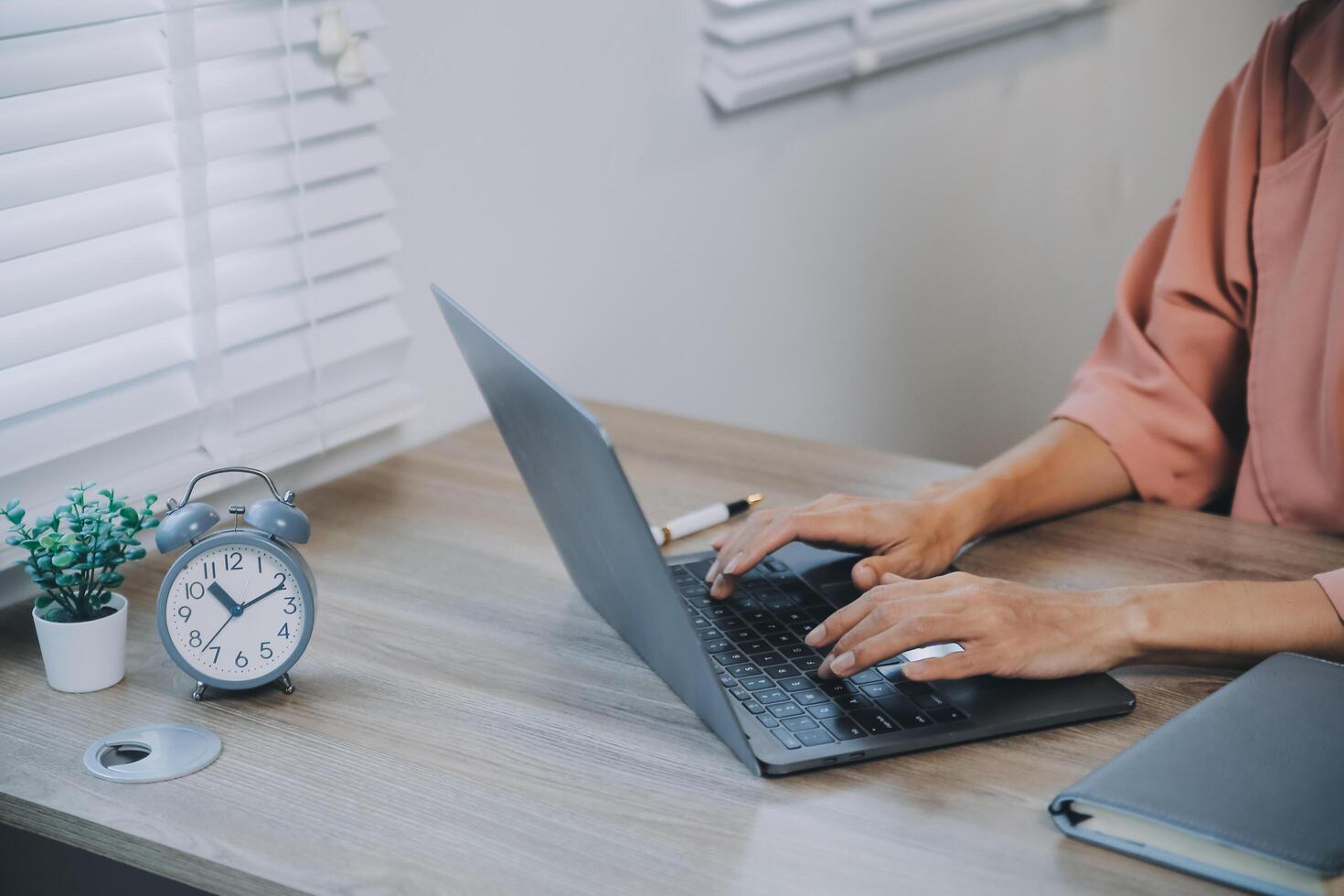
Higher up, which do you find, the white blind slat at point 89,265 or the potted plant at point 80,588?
the white blind slat at point 89,265

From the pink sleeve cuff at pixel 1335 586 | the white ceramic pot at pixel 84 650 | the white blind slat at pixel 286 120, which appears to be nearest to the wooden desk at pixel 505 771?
the white ceramic pot at pixel 84 650

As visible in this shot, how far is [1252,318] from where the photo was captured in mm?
1363

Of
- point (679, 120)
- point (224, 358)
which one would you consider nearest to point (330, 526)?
point (224, 358)

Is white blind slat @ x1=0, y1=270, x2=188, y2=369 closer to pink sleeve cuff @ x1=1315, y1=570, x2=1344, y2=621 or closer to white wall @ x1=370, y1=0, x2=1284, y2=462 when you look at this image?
white wall @ x1=370, y1=0, x2=1284, y2=462

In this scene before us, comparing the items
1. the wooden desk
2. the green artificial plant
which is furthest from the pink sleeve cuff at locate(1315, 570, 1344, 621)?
the green artificial plant

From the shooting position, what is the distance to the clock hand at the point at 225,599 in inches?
36.1

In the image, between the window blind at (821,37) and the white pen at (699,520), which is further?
the window blind at (821,37)

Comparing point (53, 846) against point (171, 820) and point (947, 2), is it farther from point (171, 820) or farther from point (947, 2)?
point (947, 2)

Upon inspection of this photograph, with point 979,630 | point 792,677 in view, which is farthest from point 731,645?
point 979,630

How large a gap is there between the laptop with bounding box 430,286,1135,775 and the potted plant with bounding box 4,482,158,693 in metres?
0.27

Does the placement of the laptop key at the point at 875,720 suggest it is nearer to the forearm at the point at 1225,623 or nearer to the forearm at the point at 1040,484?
the forearm at the point at 1225,623

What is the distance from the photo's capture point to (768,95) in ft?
5.87

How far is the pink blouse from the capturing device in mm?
1291

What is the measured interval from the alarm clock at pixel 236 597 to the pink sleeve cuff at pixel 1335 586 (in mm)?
721
